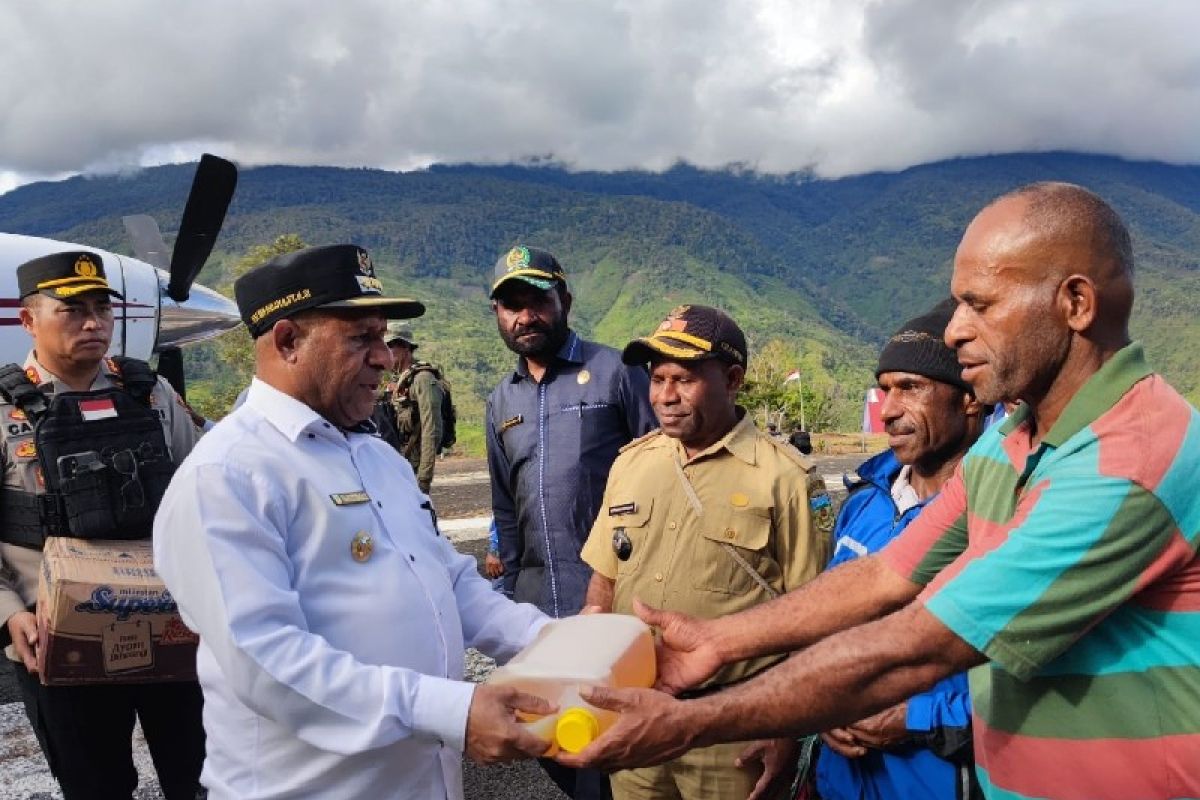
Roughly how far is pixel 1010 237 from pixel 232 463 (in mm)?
1762

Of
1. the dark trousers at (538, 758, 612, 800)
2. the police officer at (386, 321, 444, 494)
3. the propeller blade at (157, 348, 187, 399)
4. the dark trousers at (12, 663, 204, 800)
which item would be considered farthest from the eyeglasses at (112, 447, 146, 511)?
the propeller blade at (157, 348, 187, 399)

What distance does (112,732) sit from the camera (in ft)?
11.3

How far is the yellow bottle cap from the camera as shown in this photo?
1976 mm

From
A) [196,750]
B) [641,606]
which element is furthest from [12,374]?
[641,606]

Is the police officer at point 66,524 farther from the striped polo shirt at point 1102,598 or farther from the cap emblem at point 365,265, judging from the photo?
the striped polo shirt at point 1102,598

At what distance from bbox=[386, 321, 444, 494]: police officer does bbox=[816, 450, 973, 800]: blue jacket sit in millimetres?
5230

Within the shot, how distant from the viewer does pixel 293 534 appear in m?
2.12

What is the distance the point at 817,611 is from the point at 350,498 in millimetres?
1245

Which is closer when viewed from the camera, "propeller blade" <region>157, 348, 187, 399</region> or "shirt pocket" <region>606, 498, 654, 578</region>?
"shirt pocket" <region>606, 498, 654, 578</region>

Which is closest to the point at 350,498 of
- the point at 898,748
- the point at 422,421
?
the point at 898,748

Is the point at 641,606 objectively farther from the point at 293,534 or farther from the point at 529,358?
the point at 529,358

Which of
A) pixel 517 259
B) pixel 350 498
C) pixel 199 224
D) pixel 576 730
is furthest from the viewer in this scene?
pixel 199 224

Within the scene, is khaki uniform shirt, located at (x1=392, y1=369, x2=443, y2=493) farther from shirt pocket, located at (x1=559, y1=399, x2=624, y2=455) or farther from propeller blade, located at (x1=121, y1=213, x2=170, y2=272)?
propeller blade, located at (x1=121, y1=213, x2=170, y2=272)

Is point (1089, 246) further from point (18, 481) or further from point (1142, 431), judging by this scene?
point (18, 481)
